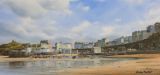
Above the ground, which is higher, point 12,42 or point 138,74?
point 12,42

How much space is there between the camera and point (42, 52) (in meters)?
166

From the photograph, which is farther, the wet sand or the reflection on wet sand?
the reflection on wet sand

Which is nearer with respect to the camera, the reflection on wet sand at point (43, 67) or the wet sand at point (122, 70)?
the wet sand at point (122, 70)

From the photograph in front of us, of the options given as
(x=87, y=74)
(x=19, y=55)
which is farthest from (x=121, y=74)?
(x=19, y=55)

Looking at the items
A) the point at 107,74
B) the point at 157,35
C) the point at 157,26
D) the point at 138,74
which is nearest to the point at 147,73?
the point at 138,74

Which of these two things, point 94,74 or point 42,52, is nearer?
point 94,74

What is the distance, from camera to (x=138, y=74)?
30.4 metres

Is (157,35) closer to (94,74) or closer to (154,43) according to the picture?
(154,43)

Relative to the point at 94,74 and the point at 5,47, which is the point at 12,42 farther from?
the point at 94,74

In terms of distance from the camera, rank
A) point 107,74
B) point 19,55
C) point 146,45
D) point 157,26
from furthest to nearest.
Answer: point 157,26 < point 146,45 < point 19,55 < point 107,74

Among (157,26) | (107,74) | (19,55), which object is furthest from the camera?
(157,26)

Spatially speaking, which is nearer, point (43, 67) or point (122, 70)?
point (122, 70)

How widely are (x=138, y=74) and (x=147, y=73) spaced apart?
1.01 m

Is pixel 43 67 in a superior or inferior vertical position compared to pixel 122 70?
superior
